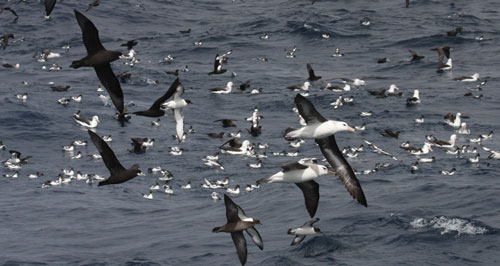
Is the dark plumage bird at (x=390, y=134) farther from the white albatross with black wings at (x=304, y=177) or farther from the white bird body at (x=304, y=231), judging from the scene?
the white albatross with black wings at (x=304, y=177)

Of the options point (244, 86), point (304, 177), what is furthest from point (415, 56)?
point (304, 177)

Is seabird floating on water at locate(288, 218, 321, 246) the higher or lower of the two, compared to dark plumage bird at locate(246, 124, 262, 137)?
higher

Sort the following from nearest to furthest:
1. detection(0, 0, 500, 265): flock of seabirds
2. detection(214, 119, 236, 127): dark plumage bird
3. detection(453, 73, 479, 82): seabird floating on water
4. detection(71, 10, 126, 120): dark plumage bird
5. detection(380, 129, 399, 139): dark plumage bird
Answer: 1. detection(71, 10, 126, 120): dark plumage bird
2. detection(0, 0, 500, 265): flock of seabirds
3. detection(380, 129, 399, 139): dark plumage bird
4. detection(214, 119, 236, 127): dark plumage bird
5. detection(453, 73, 479, 82): seabird floating on water

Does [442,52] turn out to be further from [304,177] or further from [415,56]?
[304,177]

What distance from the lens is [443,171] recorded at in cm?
2717

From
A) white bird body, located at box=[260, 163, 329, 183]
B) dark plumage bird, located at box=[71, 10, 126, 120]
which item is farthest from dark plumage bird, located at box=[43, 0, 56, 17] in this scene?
white bird body, located at box=[260, 163, 329, 183]

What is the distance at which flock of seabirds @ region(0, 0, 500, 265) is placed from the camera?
11.3 metres

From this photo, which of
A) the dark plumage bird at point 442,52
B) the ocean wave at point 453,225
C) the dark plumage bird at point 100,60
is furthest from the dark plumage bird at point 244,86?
the dark plumage bird at point 100,60

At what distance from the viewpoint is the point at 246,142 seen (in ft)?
102

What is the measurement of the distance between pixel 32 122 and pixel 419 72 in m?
19.7

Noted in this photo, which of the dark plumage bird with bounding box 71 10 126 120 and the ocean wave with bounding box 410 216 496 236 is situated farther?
the ocean wave with bounding box 410 216 496 236

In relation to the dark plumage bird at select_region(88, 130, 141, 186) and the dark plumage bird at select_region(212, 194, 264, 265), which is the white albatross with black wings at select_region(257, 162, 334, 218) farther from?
the dark plumage bird at select_region(88, 130, 141, 186)

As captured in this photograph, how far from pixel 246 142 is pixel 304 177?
16880mm

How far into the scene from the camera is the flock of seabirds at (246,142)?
1134cm
